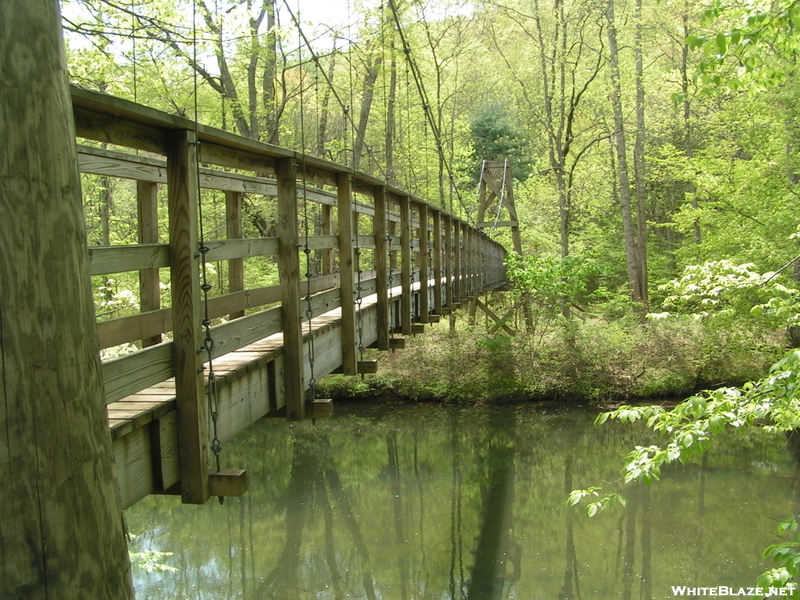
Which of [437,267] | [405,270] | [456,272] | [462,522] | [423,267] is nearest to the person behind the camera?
[405,270]

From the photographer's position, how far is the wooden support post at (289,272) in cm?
274

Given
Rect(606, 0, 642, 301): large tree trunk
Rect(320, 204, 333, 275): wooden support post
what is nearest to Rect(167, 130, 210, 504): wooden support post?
Rect(320, 204, 333, 275): wooden support post

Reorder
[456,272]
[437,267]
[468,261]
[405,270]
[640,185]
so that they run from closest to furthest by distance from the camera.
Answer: [405,270] < [437,267] < [456,272] < [468,261] < [640,185]

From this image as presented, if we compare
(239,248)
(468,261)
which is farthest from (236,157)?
(468,261)

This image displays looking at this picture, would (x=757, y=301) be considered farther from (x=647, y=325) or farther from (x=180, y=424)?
(x=180, y=424)

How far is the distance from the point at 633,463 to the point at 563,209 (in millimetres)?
12627

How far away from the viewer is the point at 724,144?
13.0m

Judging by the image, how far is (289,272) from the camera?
2756 mm

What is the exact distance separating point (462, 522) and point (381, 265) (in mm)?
3365

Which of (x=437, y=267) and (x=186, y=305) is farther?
(x=437, y=267)

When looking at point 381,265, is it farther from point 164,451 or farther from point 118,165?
point 164,451

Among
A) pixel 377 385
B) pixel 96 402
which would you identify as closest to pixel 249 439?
pixel 377 385

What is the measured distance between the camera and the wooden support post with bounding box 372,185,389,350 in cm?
448

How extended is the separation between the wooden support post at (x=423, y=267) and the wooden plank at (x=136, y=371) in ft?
13.9
